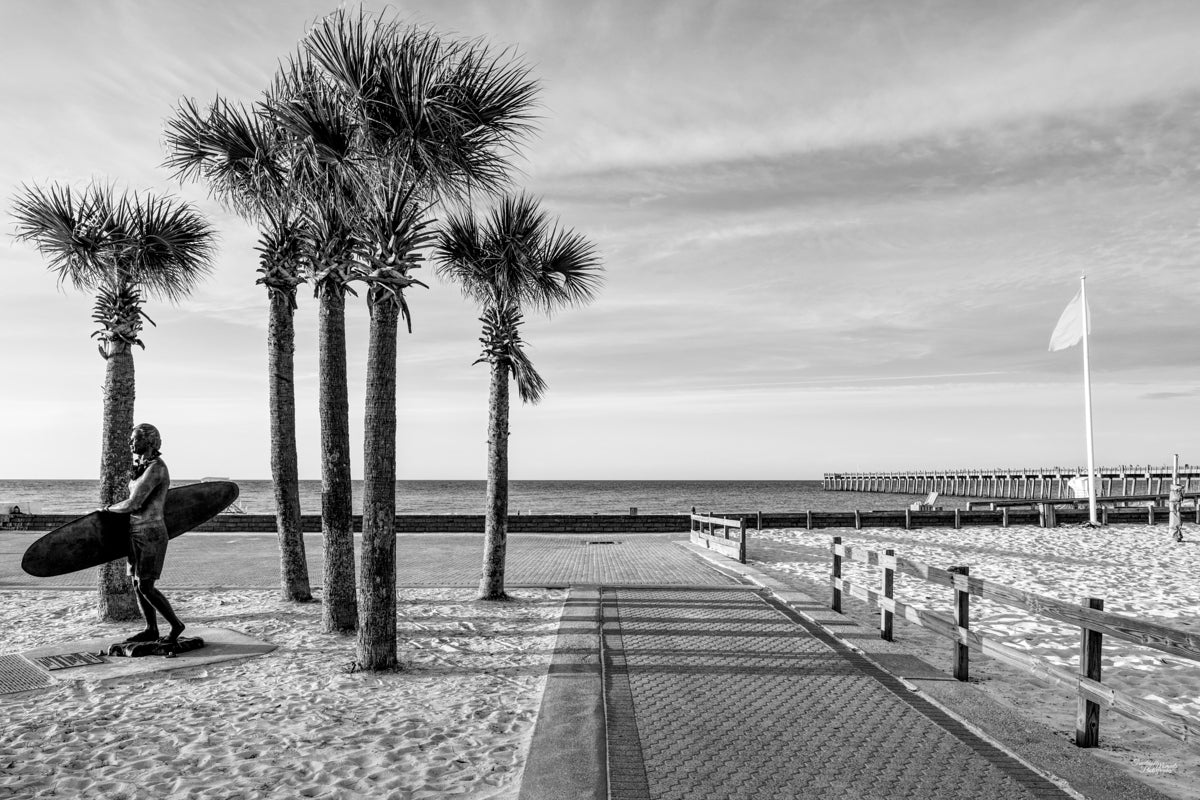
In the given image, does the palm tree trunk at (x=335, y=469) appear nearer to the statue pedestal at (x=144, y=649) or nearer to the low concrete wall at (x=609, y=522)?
the statue pedestal at (x=144, y=649)

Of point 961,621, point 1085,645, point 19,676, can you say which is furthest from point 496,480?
point 1085,645

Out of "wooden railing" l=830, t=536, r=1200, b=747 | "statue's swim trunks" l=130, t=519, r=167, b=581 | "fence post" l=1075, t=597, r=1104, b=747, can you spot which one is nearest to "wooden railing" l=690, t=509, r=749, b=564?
"wooden railing" l=830, t=536, r=1200, b=747

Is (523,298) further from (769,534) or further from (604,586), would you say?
(769,534)

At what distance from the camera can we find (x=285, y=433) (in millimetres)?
10625

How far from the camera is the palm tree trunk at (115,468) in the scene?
31.0 feet

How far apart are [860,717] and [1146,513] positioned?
104 feet

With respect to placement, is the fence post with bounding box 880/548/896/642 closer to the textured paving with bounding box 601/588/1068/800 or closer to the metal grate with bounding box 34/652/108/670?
the textured paving with bounding box 601/588/1068/800

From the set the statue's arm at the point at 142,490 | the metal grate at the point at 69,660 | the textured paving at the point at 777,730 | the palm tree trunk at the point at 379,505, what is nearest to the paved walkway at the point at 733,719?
the textured paving at the point at 777,730

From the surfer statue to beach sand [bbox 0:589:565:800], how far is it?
915 mm

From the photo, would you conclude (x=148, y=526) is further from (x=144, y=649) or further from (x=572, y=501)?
(x=572, y=501)

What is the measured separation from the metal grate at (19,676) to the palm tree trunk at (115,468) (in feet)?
7.00

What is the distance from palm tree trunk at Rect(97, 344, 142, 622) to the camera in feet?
31.0

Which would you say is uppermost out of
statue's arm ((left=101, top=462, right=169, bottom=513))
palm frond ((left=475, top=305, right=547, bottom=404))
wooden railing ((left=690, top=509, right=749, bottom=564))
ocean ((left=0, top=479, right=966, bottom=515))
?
palm frond ((left=475, top=305, right=547, bottom=404))

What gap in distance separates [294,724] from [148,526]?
3.29 meters
